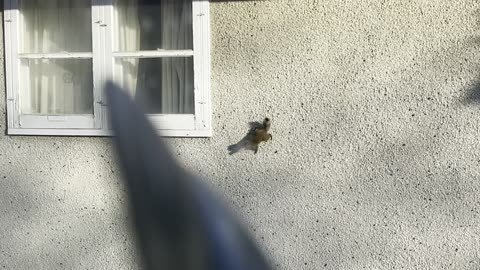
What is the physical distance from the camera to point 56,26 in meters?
4.48

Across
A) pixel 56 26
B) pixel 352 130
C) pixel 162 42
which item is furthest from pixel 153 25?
pixel 352 130

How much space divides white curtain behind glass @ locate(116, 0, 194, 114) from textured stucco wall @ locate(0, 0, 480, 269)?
9.4 inches

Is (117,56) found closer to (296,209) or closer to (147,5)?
(147,5)

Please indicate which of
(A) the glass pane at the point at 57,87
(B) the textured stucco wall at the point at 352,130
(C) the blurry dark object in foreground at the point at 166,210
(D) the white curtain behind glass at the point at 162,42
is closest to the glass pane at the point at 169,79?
(D) the white curtain behind glass at the point at 162,42

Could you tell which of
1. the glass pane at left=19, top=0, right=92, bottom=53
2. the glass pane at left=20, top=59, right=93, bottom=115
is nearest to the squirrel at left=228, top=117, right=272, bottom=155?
the glass pane at left=20, top=59, right=93, bottom=115

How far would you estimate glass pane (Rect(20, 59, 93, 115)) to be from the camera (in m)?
4.42

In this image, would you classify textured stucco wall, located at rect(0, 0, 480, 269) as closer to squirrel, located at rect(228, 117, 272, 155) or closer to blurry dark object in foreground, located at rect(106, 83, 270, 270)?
squirrel, located at rect(228, 117, 272, 155)

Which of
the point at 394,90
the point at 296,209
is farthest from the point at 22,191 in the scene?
the point at 394,90

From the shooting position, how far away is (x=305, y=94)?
3.90 meters

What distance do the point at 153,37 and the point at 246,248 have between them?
3.84 m

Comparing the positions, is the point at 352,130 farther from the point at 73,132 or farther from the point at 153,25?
the point at 73,132

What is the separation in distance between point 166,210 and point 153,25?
3.89 meters

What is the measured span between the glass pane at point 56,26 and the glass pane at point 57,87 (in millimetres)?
102

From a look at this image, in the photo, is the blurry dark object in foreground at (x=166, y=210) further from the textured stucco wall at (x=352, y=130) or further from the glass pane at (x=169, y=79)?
the glass pane at (x=169, y=79)
